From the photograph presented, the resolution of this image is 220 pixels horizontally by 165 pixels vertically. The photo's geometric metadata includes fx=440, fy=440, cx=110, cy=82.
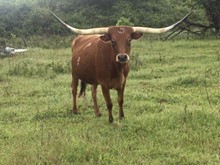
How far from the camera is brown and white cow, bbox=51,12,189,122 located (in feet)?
22.6

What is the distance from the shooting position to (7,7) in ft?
103

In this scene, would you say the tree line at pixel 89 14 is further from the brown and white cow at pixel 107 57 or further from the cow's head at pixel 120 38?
the cow's head at pixel 120 38

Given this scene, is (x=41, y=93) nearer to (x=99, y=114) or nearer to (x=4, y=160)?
(x=99, y=114)

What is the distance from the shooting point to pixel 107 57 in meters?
7.33

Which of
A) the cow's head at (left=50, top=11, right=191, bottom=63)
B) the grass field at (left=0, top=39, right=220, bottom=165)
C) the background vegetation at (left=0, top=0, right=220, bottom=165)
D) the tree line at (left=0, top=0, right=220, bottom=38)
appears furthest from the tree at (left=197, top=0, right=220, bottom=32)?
the cow's head at (left=50, top=11, right=191, bottom=63)

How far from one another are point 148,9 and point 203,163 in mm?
24031

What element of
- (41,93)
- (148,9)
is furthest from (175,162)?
(148,9)

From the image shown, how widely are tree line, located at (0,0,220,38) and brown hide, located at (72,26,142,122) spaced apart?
17771 mm

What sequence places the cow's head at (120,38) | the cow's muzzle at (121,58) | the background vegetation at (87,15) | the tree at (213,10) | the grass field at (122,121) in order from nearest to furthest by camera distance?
1. the grass field at (122,121)
2. the cow's muzzle at (121,58)
3. the cow's head at (120,38)
4. the tree at (213,10)
5. the background vegetation at (87,15)

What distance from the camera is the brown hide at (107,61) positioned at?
6.88 meters

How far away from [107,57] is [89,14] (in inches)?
865

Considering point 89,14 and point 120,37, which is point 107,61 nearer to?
point 120,37

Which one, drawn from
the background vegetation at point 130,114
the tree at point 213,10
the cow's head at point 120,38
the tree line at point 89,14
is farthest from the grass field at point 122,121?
the tree line at point 89,14

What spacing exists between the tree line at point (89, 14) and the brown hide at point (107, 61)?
700 inches
